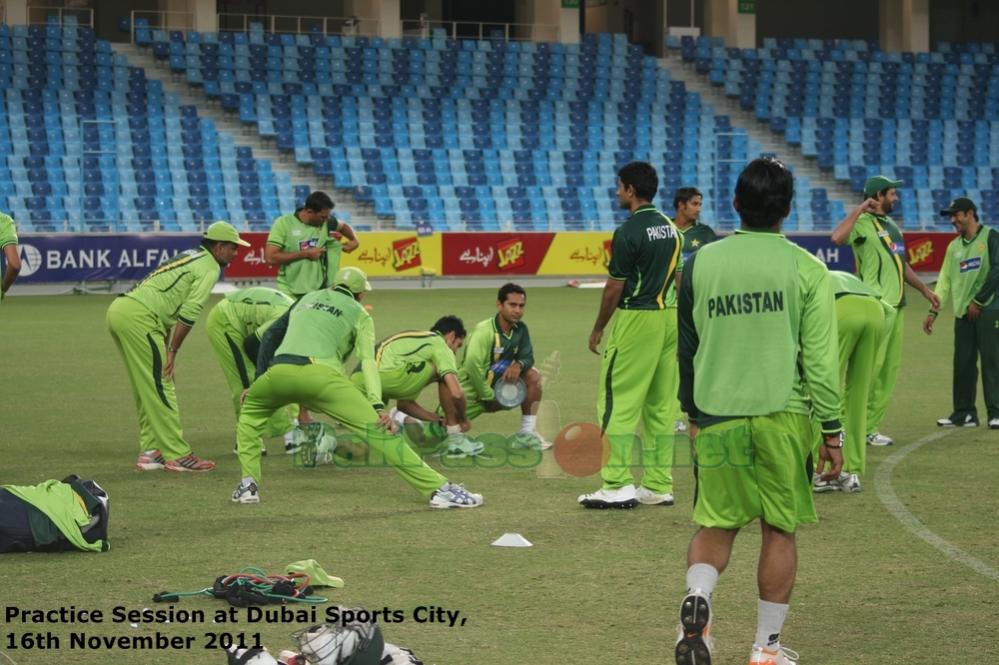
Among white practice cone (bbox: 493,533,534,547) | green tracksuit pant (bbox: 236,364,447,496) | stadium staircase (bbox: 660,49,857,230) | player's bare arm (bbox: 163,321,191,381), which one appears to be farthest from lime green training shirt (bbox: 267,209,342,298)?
stadium staircase (bbox: 660,49,857,230)

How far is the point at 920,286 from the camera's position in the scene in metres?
13.6

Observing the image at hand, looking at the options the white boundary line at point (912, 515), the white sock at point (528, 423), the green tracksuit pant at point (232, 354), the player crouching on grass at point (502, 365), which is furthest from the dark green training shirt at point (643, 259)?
the green tracksuit pant at point (232, 354)

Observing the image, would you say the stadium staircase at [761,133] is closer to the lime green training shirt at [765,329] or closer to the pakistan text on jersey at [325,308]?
the pakistan text on jersey at [325,308]

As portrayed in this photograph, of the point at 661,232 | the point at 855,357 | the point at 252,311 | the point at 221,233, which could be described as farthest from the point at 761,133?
the point at 661,232

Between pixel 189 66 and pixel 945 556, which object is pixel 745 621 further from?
pixel 189 66

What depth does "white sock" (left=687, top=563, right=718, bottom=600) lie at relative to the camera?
19.8 ft

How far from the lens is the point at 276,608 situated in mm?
7219

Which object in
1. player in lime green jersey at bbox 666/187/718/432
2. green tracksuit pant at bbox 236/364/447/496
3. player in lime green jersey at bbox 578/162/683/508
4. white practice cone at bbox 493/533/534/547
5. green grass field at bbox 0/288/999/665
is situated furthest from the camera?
player in lime green jersey at bbox 666/187/718/432

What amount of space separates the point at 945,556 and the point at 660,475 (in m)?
2.26

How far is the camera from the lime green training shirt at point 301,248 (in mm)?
13555

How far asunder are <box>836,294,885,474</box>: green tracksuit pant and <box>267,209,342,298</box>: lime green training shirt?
16.6 ft

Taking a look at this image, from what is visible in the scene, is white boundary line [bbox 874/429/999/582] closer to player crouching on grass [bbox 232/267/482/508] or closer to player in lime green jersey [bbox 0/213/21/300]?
player crouching on grass [bbox 232/267/482/508]

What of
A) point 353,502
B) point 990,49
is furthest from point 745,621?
point 990,49

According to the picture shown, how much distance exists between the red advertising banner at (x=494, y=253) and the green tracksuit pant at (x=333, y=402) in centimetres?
2469
